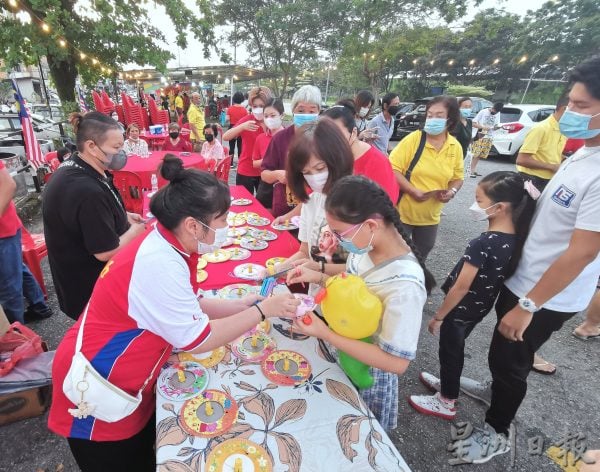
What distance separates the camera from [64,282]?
1.98 meters

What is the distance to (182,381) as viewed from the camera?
1.29 m

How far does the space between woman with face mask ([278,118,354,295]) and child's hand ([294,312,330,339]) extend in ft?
1.79

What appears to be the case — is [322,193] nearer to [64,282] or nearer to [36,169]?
[64,282]

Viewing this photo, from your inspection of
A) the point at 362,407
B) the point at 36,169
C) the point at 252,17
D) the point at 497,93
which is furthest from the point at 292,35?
the point at 362,407

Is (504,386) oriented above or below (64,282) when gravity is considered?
below

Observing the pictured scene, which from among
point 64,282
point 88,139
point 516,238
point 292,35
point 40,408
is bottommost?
point 40,408

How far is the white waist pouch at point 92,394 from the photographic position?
1.10 metres

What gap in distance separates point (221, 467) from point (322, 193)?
1455 mm

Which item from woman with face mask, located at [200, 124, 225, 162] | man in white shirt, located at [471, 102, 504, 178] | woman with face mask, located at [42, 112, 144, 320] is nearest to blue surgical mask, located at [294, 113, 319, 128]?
woman with face mask, located at [42, 112, 144, 320]

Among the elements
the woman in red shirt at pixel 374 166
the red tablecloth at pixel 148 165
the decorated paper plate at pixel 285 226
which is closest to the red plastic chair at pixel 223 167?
the red tablecloth at pixel 148 165

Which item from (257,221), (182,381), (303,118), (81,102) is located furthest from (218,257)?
(81,102)

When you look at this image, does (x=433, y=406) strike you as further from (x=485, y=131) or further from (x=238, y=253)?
(x=485, y=131)

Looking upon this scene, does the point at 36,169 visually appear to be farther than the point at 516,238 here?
Yes

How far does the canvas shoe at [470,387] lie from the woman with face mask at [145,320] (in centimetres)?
182
